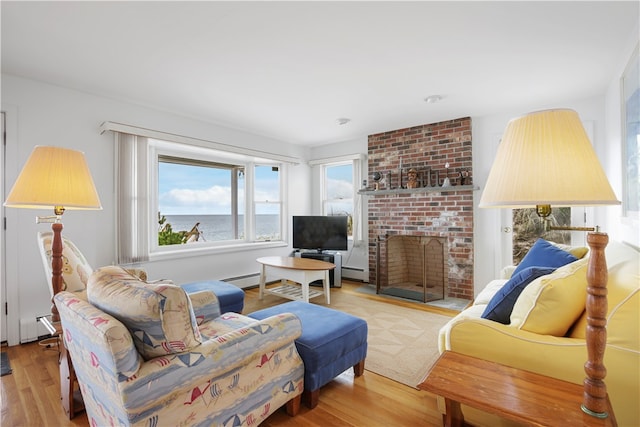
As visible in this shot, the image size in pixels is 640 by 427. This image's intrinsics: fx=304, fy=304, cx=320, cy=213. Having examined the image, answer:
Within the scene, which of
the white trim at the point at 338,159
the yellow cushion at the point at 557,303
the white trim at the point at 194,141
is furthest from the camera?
the white trim at the point at 338,159

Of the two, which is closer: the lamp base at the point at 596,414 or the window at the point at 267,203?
the lamp base at the point at 596,414

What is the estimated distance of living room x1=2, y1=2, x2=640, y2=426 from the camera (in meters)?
1.96

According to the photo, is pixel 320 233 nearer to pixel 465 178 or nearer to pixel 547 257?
A: pixel 465 178

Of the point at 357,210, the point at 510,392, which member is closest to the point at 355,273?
the point at 357,210

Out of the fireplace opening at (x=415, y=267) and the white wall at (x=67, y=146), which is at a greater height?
the white wall at (x=67, y=146)

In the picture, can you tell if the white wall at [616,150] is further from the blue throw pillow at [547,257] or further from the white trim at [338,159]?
the white trim at [338,159]

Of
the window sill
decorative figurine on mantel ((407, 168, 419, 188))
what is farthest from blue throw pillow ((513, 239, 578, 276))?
the window sill

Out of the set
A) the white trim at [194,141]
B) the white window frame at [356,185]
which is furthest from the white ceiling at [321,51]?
the white window frame at [356,185]

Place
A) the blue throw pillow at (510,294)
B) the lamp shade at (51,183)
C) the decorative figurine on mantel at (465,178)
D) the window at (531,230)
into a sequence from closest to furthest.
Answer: the blue throw pillow at (510,294), the lamp shade at (51,183), the window at (531,230), the decorative figurine on mantel at (465,178)

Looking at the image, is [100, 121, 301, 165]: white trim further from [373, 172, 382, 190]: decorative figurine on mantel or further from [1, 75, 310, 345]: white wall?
[373, 172, 382, 190]: decorative figurine on mantel

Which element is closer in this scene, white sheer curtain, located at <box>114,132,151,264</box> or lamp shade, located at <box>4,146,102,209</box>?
lamp shade, located at <box>4,146,102,209</box>

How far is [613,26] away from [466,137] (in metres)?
1.96

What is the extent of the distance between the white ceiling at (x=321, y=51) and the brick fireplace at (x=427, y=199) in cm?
74

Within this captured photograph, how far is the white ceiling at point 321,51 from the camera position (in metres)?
1.88
